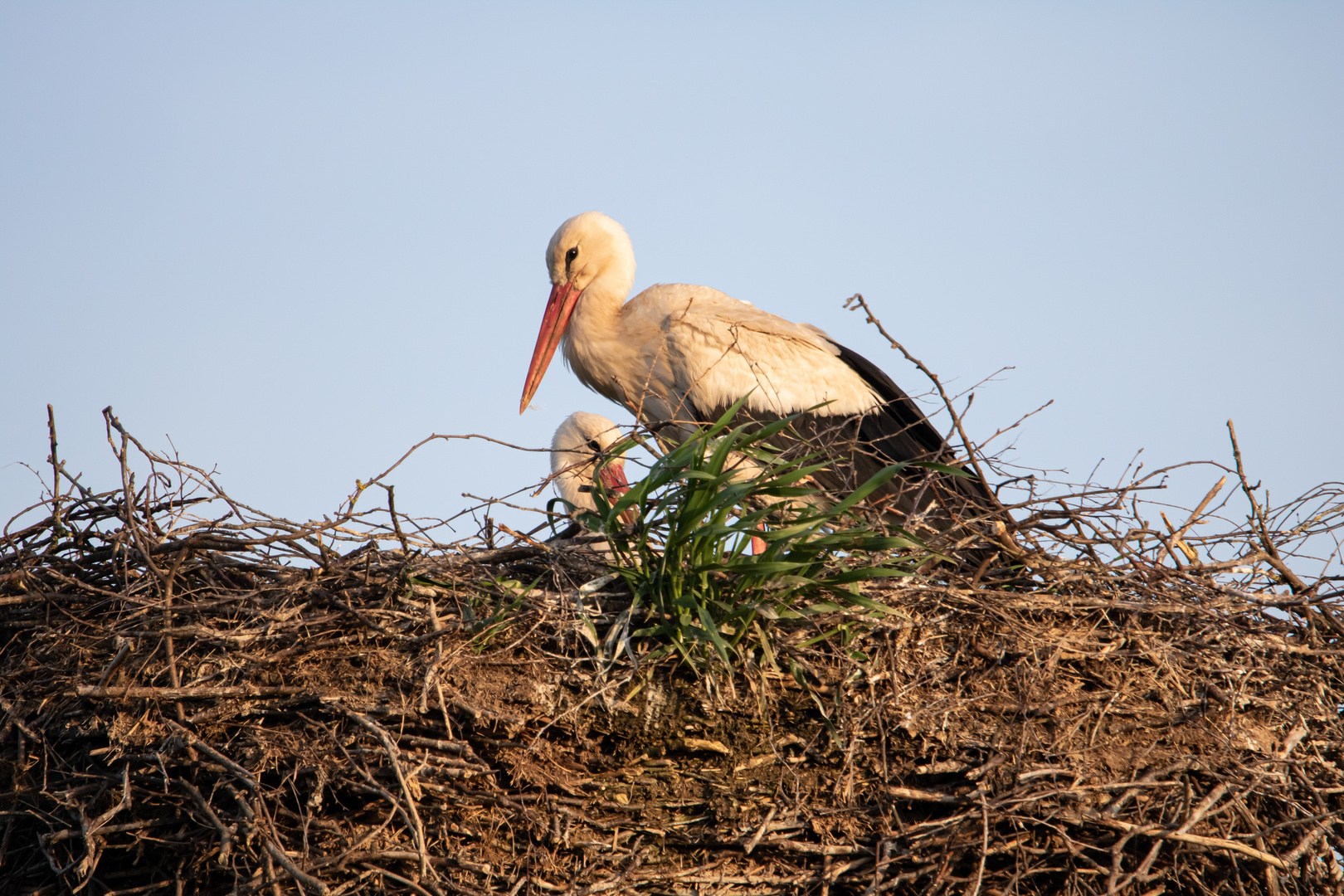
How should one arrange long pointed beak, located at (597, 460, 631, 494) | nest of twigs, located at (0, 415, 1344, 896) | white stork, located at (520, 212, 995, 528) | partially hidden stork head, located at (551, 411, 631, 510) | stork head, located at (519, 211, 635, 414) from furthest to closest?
stork head, located at (519, 211, 635, 414) → partially hidden stork head, located at (551, 411, 631, 510) → long pointed beak, located at (597, 460, 631, 494) → white stork, located at (520, 212, 995, 528) → nest of twigs, located at (0, 415, 1344, 896)

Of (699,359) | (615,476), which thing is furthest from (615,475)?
(699,359)

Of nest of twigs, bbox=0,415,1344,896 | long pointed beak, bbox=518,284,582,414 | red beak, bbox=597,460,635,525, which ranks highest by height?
long pointed beak, bbox=518,284,582,414

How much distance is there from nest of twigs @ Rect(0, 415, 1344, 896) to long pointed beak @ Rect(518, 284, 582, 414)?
Answer: 78.8 inches

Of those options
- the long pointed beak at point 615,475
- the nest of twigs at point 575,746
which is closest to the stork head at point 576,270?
the long pointed beak at point 615,475

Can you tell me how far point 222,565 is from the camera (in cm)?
265

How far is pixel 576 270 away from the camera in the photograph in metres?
4.59

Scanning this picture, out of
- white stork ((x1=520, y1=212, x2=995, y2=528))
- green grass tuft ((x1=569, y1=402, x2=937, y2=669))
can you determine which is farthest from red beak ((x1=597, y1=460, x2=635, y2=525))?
green grass tuft ((x1=569, y1=402, x2=937, y2=669))

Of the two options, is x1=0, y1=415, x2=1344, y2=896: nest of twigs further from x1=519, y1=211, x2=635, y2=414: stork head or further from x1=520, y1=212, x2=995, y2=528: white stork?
x1=519, y1=211, x2=635, y2=414: stork head

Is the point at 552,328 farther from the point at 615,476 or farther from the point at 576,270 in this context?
the point at 615,476

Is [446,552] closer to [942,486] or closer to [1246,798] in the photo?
[942,486]

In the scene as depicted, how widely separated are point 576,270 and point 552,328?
0.85 ft

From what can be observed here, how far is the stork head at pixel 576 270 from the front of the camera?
457 centimetres

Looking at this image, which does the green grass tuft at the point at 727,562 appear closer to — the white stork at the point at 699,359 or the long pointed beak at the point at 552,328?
the white stork at the point at 699,359

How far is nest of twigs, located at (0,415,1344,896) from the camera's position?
2.21 meters
